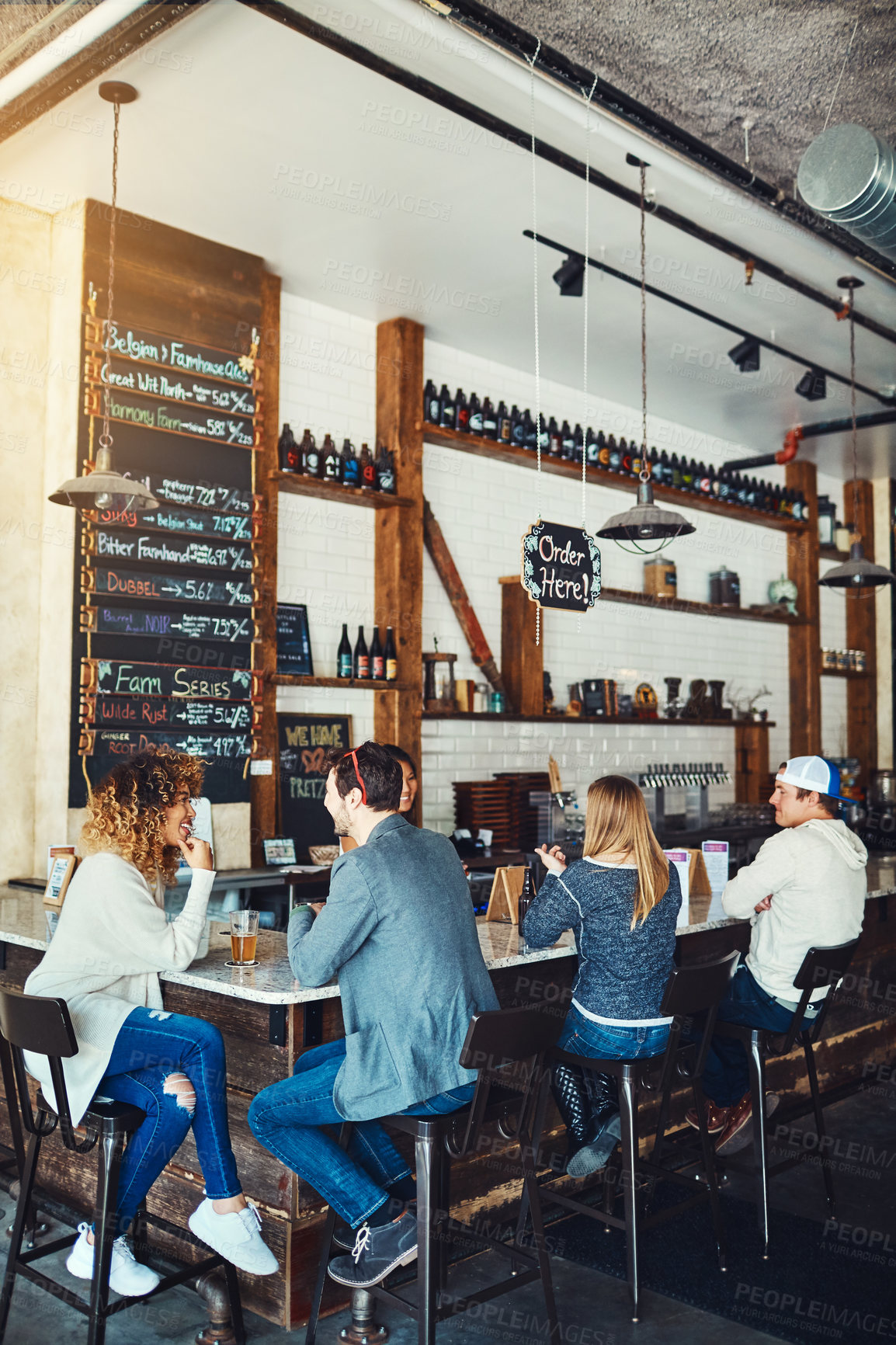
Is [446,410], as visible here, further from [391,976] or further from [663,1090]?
[391,976]

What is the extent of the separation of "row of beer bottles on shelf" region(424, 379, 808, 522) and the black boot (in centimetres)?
278

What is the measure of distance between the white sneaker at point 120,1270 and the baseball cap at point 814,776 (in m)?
2.46

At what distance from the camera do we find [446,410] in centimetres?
600

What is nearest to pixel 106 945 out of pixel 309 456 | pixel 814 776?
pixel 814 776

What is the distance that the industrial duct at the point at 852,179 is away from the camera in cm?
314

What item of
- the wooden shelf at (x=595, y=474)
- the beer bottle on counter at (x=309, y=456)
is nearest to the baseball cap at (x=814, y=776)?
the wooden shelf at (x=595, y=474)

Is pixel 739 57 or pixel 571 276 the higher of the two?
pixel 739 57

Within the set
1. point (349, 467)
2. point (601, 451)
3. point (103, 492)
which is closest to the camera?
point (103, 492)

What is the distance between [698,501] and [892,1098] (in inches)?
158

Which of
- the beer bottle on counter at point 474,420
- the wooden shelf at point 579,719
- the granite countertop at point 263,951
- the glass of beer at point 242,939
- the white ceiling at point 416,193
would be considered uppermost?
the white ceiling at point 416,193

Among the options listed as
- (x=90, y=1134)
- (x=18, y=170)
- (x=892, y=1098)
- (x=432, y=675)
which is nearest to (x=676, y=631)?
(x=432, y=675)

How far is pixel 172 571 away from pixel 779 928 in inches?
115

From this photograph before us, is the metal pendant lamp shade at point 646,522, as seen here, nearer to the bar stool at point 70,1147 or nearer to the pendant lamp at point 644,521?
the pendant lamp at point 644,521

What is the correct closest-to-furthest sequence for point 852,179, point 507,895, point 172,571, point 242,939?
1. point 242,939
2. point 852,179
3. point 507,895
4. point 172,571
